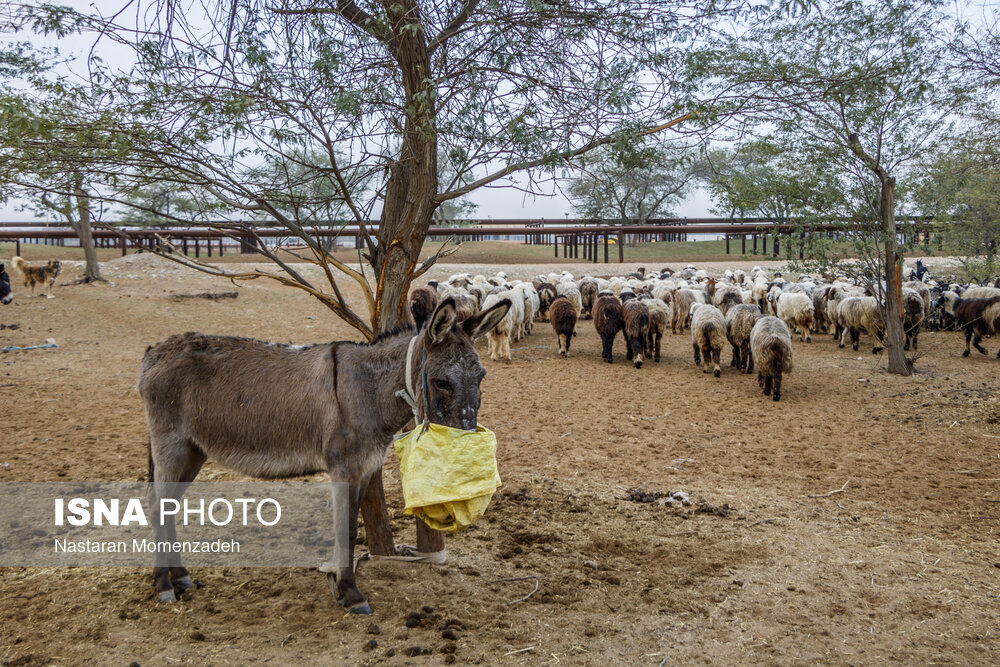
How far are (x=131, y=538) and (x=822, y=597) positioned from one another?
4.92m

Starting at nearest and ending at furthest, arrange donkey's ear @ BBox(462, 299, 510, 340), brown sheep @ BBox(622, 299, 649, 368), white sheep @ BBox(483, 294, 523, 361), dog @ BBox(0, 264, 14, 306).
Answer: donkey's ear @ BBox(462, 299, 510, 340), brown sheep @ BBox(622, 299, 649, 368), white sheep @ BBox(483, 294, 523, 361), dog @ BBox(0, 264, 14, 306)

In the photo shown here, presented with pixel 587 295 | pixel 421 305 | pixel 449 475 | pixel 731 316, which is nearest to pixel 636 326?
pixel 731 316

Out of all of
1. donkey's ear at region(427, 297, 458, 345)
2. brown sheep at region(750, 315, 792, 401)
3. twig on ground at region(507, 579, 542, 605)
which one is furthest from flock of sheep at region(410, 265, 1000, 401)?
donkey's ear at region(427, 297, 458, 345)

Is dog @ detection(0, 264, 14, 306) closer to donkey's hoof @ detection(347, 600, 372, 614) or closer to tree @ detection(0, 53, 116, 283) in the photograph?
tree @ detection(0, 53, 116, 283)

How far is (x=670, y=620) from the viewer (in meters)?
3.95

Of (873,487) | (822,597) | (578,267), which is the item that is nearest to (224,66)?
(822,597)

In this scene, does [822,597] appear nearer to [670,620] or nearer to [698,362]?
[670,620]

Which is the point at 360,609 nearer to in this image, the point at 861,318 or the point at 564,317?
the point at 564,317

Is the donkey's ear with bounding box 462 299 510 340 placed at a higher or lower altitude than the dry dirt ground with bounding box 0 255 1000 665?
higher

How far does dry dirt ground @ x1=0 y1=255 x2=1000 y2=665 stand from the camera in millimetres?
3611

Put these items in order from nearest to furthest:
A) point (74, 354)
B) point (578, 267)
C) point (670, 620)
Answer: point (670, 620) → point (74, 354) → point (578, 267)

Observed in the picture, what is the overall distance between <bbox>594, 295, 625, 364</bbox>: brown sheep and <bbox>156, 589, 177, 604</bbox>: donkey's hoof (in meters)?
11.6

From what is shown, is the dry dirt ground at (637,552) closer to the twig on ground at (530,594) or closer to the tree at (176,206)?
the twig on ground at (530,594)

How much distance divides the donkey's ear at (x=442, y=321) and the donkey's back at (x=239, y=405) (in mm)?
826
